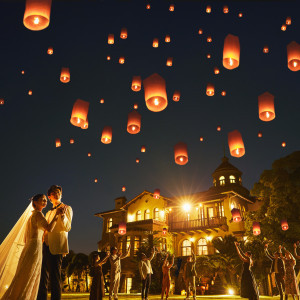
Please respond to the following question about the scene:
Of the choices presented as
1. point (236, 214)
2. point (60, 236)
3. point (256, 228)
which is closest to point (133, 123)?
point (60, 236)

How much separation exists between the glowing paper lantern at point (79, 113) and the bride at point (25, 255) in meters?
3.33

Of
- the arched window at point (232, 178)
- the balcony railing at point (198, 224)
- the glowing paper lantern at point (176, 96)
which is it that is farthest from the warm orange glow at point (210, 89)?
the arched window at point (232, 178)

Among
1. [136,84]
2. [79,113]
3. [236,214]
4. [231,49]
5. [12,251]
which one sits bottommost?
[12,251]

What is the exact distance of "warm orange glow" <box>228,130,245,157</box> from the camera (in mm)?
8094

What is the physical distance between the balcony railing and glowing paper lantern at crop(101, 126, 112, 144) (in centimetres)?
2289

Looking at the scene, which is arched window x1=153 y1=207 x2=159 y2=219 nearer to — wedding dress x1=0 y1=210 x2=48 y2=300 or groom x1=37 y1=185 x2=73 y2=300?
groom x1=37 y1=185 x2=73 y2=300

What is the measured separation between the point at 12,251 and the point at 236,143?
18.7ft

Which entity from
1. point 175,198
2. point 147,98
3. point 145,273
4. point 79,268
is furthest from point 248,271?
point 79,268

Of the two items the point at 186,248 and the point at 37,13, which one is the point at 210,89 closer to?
the point at 37,13

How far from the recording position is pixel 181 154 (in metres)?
8.30

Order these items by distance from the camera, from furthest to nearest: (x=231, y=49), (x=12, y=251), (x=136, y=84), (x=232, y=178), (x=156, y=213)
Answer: (x=232, y=178)
(x=156, y=213)
(x=136, y=84)
(x=231, y=49)
(x=12, y=251)

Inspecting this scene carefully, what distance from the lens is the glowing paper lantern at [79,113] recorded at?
8.21 metres

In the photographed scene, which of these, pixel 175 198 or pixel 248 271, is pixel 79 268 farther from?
pixel 248 271

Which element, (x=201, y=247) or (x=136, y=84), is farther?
(x=201, y=247)
